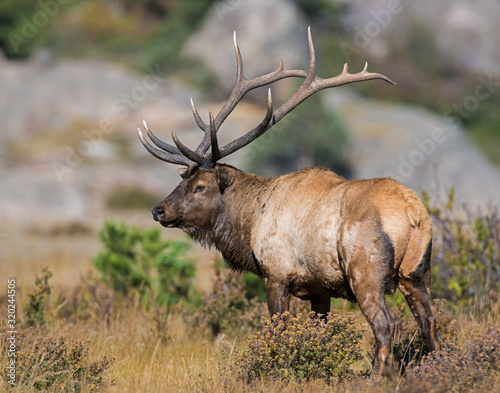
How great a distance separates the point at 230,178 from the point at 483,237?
3.33 m

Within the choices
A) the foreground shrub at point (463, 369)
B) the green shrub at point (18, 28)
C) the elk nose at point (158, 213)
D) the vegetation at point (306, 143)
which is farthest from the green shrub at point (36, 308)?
the green shrub at point (18, 28)

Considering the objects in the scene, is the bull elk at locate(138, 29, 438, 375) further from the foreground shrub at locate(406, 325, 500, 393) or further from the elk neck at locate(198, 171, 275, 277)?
the foreground shrub at locate(406, 325, 500, 393)

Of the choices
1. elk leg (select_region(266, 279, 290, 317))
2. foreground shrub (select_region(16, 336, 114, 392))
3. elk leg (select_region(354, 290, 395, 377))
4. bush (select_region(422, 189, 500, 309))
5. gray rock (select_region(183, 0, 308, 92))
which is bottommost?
foreground shrub (select_region(16, 336, 114, 392))

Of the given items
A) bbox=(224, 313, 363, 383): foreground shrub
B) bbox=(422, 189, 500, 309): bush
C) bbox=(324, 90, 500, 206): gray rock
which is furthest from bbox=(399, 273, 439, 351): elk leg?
bbox=(324, 90, 500, 206): gray rock

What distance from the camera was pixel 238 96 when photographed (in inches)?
281

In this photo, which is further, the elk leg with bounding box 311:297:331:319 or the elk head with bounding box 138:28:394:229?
the elk head with bounding box 138:28:394:229

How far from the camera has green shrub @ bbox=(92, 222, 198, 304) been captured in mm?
9375

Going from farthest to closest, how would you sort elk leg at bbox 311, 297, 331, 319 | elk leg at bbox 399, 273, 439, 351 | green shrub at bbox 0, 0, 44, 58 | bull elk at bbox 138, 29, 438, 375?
green shrub at bbox 0, 0, 44, 58 < elk leg at bbox 311, 297, 331, 319 < elk leg at bbox 399, 273, 439, 351 < bull elk at bbox 138, 29, 438, 375

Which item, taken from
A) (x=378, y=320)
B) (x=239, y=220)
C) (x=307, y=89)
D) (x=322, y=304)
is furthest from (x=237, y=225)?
(x=378, y=320)

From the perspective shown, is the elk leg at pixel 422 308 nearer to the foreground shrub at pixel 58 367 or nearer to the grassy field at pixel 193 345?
the grassy field at pixel 193 345

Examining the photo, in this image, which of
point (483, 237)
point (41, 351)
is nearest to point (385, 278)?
point (41, 351)

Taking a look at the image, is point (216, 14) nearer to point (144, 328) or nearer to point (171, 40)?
point (171, 40)

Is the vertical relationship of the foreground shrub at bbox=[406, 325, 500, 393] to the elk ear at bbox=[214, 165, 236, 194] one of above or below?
below

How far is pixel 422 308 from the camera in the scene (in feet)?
17.8
